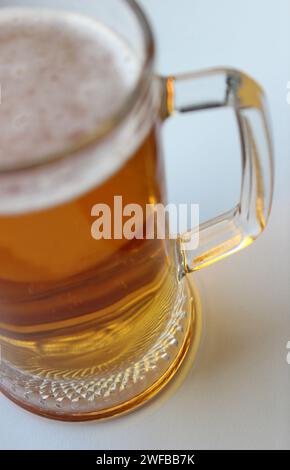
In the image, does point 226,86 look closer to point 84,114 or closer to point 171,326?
point 84,114

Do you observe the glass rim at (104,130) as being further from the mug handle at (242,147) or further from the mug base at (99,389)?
the mug base at (99,389)

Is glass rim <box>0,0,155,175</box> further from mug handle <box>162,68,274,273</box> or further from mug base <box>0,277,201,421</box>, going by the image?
mug base <box>0,277,201,421</box>

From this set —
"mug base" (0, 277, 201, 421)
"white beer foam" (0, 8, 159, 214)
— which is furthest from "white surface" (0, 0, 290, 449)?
"white beer foam" (0, 8, 159, 214)

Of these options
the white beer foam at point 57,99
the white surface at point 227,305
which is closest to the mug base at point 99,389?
the white surface at point 227,305

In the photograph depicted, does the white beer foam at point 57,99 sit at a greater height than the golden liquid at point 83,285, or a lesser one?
greater

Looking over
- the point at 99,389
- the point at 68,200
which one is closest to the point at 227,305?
the point at 99,389

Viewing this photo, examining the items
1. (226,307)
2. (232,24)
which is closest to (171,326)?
(226,307)

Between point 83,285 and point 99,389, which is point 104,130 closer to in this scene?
point 83,285
